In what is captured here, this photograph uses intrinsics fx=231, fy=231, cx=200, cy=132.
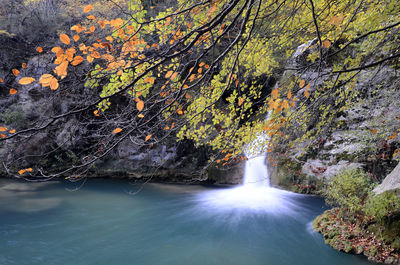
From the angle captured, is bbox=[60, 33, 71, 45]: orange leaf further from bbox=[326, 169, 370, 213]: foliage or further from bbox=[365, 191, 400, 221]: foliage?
bbox=[326, 169, 370, 213]: foliage

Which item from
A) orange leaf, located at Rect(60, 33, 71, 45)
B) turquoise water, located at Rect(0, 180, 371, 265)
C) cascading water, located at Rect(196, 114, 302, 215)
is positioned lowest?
turquoise water, located at Rect(0, 180, 371, 265)

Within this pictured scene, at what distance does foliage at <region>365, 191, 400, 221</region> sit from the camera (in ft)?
14.8

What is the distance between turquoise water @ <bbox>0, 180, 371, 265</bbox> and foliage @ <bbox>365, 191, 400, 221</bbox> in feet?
3.13

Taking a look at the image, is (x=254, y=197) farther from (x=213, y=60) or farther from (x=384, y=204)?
(x=213, y=60)

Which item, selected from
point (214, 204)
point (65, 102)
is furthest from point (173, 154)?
point (65, 102)

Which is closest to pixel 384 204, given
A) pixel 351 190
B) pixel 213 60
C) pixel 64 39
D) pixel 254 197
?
pixel 351 190

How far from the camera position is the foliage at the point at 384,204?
4504mm

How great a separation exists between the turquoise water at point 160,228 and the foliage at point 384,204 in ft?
3.13

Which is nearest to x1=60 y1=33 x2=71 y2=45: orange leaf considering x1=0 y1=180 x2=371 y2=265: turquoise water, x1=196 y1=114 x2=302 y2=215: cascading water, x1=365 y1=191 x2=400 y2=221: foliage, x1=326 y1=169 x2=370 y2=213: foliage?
x1=0 y1=180 x2=371 y2=265: turquoise water

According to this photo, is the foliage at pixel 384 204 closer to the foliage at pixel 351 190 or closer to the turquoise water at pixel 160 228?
the foliage at pixel 351 190

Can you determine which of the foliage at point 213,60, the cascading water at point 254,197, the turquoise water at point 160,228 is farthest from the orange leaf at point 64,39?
the cascading water at point 254,197

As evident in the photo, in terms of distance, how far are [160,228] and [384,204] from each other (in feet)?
16.9

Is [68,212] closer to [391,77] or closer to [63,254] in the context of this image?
[63,254]

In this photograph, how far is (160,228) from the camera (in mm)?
6285
